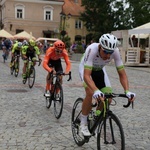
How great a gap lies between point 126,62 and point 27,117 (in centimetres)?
1944

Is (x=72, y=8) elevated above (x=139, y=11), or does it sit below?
above

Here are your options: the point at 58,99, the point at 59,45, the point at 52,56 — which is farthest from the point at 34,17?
the point at 58,99

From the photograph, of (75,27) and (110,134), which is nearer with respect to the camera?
(110,134)

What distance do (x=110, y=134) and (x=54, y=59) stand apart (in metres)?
4.37

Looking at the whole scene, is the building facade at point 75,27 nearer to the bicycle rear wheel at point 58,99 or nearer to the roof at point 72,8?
the roof at point 72,8

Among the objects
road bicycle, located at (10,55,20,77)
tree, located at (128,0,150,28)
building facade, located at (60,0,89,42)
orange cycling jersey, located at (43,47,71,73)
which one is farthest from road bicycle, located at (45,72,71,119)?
building facade, located at (60,0,89,42)

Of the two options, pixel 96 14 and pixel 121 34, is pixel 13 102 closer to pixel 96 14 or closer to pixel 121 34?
pixel 121 34

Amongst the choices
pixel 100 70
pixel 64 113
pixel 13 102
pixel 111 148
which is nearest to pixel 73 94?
pixel 13 102

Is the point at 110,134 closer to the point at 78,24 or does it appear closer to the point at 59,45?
the point at 59,45

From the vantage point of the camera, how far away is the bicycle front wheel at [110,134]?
446cm

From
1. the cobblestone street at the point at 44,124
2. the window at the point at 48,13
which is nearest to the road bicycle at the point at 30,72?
the cobblestone street at the point at 44,124

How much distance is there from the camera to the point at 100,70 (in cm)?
549

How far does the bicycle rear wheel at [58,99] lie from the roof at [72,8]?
6170 centimetres

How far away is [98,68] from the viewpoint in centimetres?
541
